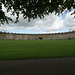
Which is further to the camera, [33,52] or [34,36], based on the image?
[34,36]

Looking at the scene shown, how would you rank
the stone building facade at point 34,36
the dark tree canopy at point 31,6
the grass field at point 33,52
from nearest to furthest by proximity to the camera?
the dark tree canopy at point 31,6 → the grass field at point 33,52 → the stone building facade at point 34,36

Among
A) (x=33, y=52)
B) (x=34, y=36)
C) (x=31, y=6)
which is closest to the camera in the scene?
(x=31, y=6)

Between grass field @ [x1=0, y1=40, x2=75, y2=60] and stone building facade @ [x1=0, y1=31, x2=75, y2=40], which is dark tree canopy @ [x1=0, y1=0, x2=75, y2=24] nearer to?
grass field @ [x1=0, y1=40, x2=75, y2=60]

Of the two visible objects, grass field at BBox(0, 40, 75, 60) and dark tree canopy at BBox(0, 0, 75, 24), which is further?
grass field at BBox(0, 40, 75, 60)

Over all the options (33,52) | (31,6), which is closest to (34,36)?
(33,52)

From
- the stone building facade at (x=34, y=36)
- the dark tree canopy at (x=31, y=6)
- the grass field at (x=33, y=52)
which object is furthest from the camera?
the stone building facade at (x=34, y=36)

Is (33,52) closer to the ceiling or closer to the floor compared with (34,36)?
closer to the ceiling

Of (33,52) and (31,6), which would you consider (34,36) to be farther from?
(31,6)

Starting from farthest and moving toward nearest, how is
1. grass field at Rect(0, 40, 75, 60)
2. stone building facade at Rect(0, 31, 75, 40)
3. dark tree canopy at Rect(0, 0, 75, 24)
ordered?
stone building facade at Rect(0, 31, 75, 40)
grass field at Rect(0, 40, 75, 60)
dark tree canopy at Rect(0, 0, 75, 24)

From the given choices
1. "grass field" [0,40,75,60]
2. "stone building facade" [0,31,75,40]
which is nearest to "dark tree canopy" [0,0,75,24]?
"grass field" [0,40,75,60]

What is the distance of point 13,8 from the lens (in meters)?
5.19

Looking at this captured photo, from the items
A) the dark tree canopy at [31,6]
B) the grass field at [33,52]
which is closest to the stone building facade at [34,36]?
the grass field at [33,52]

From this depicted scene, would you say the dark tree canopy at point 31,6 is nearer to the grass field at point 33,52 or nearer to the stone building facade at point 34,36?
the grass field at point 33,52

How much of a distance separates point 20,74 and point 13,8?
3859mm
